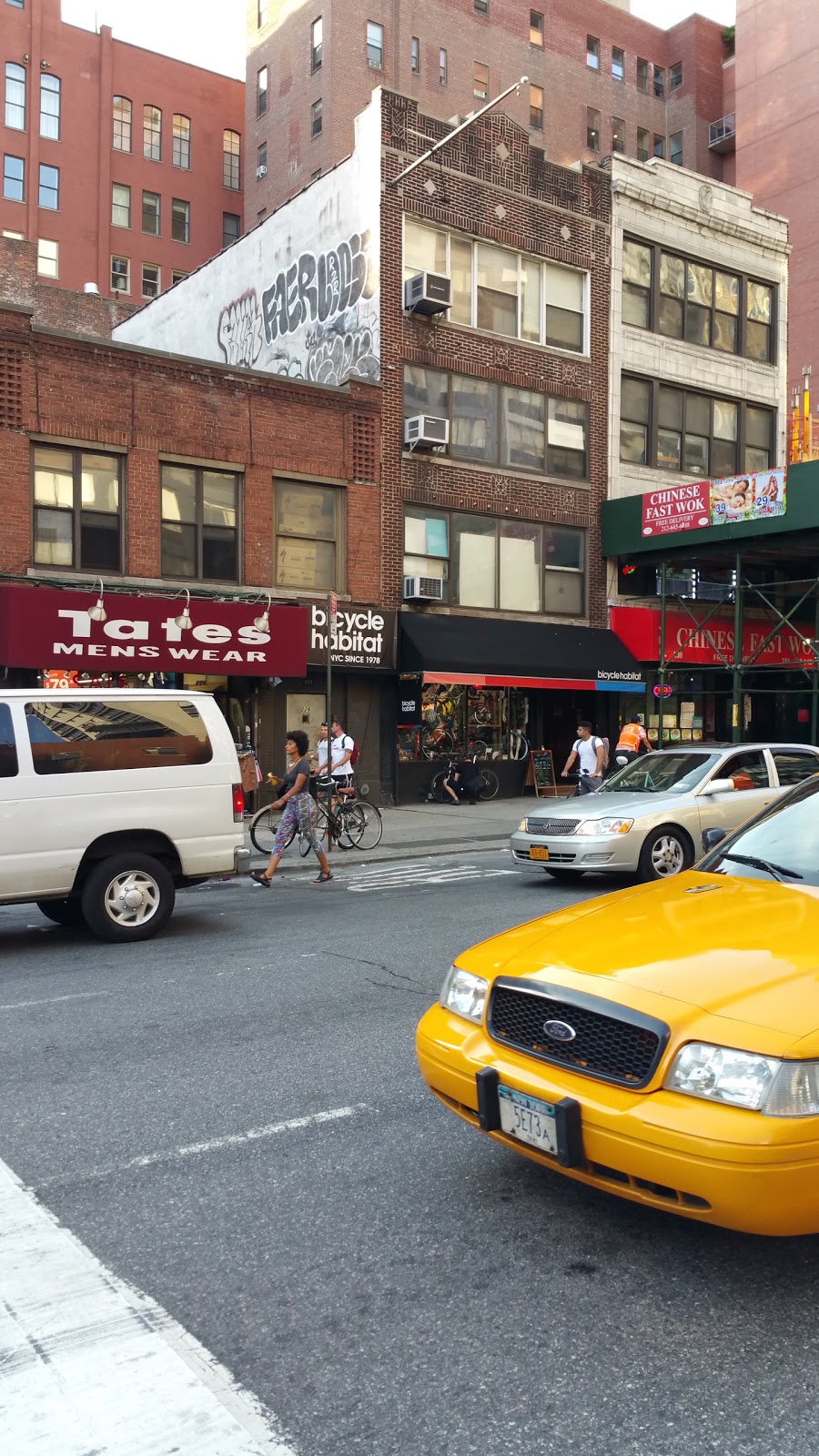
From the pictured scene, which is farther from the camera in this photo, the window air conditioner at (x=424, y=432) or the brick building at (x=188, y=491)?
the window air conditioner at (x=424, y=432)

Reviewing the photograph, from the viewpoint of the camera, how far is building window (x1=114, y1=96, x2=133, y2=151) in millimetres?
46781

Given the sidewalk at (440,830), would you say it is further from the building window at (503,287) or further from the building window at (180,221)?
the building window at (180,221)

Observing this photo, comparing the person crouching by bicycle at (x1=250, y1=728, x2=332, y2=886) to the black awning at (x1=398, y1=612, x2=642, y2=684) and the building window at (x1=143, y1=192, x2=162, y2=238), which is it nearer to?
the black awning at (x1=398, y1=612, x2=642, y2=684)

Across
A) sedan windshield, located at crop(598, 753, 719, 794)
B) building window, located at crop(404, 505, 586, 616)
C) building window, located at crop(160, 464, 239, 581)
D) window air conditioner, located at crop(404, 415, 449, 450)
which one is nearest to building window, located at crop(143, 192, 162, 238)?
window air conditioner, located at crop(404, 415, 449, 450)

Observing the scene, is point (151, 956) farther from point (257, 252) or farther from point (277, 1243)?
point (257, 252)

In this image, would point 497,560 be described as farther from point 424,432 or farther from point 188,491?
point 188,491

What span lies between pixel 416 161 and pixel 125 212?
31398 millimetres

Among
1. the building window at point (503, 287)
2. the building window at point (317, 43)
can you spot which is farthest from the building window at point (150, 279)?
the building window at point (503, 287)

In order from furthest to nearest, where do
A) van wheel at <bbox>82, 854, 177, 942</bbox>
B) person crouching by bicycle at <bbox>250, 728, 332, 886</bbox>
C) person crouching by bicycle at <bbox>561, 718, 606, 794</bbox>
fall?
person crouching by bicycle at <bbox>561, 718, 606, 794</bbox> → person crouching by bicycle at <bbox>250, 728, 332, 886</bbox> → van wheel at <bbox>82, 854, 177, 942</bbox>

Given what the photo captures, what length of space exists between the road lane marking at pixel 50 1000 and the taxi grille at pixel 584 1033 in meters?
4.08

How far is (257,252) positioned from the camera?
85.0ft

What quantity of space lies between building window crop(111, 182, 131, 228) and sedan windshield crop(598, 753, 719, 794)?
43544mm

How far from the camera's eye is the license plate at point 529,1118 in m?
3.35

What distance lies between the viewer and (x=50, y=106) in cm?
4531
